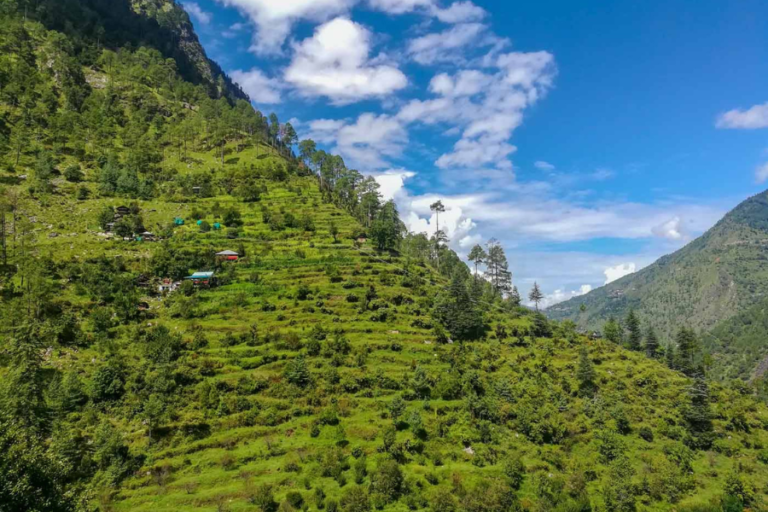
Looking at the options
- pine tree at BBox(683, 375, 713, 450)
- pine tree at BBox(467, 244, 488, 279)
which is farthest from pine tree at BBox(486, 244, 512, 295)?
pine tree at BBox(683, 375, 713, 450)

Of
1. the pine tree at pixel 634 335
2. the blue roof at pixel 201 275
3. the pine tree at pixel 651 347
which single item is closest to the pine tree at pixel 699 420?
the pine tree at pixel 651 347

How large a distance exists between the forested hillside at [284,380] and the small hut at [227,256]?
1227 mm

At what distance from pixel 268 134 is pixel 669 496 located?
18830 centimetres

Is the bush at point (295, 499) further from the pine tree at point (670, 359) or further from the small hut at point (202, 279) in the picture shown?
the pine tree at point (670, 359)

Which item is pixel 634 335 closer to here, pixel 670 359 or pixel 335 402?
pixel 670 359

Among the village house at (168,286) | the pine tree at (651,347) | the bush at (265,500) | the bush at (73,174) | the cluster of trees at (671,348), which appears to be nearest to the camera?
the bush at (265,500)

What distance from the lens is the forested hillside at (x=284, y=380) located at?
139ft

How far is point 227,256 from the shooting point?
89688 mm

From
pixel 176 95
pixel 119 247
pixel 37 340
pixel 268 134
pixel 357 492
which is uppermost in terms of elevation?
pixel 176 95

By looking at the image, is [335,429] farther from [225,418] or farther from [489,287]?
[489,287]

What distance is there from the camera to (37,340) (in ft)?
173

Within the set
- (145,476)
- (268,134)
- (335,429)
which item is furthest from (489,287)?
(268,134)

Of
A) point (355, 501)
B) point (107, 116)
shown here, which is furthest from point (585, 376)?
point (107, 116)

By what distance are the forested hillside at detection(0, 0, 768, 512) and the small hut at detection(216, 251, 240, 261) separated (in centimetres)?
123
